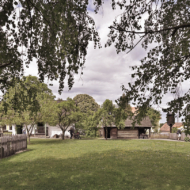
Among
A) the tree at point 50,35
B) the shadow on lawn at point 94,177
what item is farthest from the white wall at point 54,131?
the tree at point 50,35

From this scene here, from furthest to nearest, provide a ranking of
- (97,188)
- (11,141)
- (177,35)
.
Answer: (11,141), (97,188), (177,35)

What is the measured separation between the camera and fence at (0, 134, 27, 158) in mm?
13281

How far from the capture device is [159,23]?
5742 mm

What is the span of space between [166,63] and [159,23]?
56.4 inches

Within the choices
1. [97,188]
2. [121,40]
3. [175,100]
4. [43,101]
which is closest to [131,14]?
[121,40]

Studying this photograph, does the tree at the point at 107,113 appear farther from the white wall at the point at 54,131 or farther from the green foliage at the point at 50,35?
the green foliage at the point at 50,35

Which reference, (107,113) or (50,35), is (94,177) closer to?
(50,35)

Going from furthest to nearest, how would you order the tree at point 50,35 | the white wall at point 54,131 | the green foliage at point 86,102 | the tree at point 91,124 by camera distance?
the green foliage at point 86,102 → the white wall at point 54,131 → the tree at point 91,124 → the tree at point 50,35

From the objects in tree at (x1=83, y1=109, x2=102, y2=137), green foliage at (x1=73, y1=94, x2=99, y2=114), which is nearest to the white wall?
tree at (x1=83, y1=109, x2=102, y2=137)

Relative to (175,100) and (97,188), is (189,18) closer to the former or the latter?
(175,100)

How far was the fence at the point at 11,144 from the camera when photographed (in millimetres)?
13281

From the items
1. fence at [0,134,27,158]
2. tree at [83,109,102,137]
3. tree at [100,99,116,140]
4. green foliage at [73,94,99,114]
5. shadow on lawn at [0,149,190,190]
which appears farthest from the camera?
green foliage at [73,94,99,114]

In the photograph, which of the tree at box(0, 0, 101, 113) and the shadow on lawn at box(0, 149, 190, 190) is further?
the shadow on lawn at box(0, 149, 190, 190)

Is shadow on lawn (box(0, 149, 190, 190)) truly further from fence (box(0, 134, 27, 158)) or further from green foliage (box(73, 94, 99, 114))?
green foliage (box(73, 94, 99, 114))
